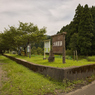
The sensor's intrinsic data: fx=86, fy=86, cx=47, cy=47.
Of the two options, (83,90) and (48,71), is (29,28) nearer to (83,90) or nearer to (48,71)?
(48,71)

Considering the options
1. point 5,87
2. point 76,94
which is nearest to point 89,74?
point 76,94

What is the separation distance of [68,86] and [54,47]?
3.43 meters

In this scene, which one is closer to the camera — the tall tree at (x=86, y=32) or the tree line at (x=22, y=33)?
the tree line at (x=22, y=33)

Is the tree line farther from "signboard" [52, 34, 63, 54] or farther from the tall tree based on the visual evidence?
the tall tree

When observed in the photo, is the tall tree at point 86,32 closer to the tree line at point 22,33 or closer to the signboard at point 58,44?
the tree line at point 22,33

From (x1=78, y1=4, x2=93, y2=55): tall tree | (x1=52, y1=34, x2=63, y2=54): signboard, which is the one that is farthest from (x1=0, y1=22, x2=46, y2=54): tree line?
(x1=78, y1=4, x2=93, y2=55): tall tree

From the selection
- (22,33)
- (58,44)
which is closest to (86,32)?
(22,33)

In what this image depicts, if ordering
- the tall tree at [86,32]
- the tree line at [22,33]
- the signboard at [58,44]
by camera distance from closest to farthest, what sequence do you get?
the signboard at [58,44] → the tree line at [22,33] → the tall tree at [86,32]

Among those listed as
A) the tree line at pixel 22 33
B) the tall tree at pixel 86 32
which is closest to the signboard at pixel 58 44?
the tree line at pixel 22 33

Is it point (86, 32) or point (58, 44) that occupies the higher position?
point (86, 32)

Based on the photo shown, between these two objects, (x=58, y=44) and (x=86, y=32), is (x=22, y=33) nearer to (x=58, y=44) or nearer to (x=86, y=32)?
(x=58, y=44)

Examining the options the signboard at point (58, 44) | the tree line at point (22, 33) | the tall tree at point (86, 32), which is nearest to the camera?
the signboard at point (58, 44)

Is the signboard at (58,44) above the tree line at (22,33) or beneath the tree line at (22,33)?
beneath

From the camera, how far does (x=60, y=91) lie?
130 inches
